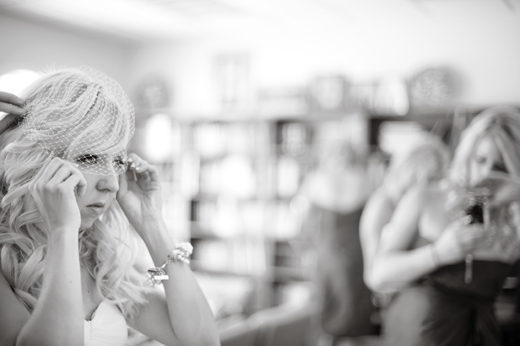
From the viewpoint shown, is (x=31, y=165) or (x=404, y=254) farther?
(x=404, y=254)

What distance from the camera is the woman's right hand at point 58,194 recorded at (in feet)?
2.75

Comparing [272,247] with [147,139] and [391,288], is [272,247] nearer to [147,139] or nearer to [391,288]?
[147,139]

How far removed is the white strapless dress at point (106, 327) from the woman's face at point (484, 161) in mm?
1250

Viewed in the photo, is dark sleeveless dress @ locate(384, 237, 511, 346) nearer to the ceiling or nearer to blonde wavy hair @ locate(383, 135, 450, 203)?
blonde wavy hair @ locate(383, 135, 450, 203)

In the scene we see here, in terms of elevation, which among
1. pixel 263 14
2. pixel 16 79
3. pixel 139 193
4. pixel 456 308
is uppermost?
pixel 263 14

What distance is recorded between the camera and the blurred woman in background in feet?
5.30

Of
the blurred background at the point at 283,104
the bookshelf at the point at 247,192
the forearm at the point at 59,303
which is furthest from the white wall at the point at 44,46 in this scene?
the bookshelf at the point at 247,192

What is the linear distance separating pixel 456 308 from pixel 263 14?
303cm

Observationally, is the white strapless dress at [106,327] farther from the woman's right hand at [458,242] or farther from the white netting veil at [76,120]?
the woman's right hand at [458,242]

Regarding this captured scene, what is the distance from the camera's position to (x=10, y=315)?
0.89m

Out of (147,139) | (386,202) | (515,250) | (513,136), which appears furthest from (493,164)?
(147,139)

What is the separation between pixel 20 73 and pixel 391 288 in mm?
1376

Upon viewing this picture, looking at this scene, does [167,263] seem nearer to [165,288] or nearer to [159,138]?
[165,288]

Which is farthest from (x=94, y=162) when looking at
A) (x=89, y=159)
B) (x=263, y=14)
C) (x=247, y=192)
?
(x=247, y=192)
